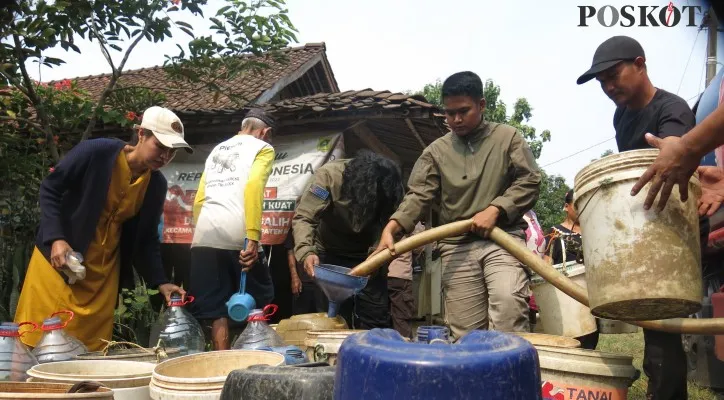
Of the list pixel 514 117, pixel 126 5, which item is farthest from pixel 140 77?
pixel 514 117

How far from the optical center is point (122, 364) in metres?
2.46

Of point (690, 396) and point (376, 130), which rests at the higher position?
point (376, 130)

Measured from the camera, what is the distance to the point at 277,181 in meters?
7.84

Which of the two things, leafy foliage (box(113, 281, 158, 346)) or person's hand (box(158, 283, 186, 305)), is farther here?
leafy foliage (box(113, 281, 158, 346))

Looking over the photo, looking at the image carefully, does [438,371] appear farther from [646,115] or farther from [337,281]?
[337,281]

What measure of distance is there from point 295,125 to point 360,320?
372 centimetres

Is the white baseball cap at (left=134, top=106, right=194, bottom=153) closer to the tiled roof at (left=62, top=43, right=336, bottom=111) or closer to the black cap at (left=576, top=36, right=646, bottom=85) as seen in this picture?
the black cap at (left=576, top=36, right=646, bottom=85)

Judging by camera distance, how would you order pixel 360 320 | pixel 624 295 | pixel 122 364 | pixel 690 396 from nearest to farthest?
pixel 624 295 → pixel 122 364 → pixel 690 396 → pixel 360 320

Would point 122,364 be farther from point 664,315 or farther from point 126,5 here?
point 126,5

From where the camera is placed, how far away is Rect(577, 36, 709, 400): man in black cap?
117 inches

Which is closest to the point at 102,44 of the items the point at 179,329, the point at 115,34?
the point at 115,34

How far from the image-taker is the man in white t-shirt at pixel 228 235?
4500mm

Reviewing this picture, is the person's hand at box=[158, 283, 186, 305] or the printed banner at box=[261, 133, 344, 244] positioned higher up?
the printed banner at box=[261, 133, 344, 244]

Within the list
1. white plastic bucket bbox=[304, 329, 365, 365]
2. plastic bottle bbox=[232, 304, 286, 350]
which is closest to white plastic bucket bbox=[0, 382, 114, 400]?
white plastic bucket bbox=[304, 329, 365, 365]
